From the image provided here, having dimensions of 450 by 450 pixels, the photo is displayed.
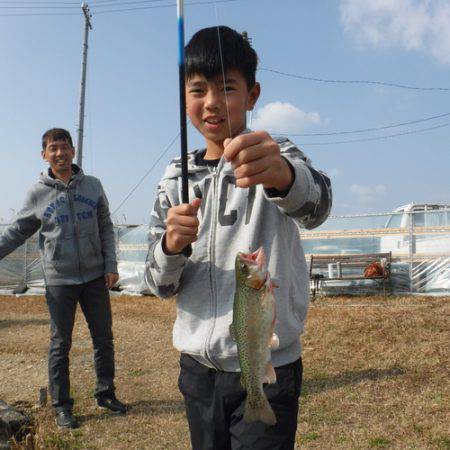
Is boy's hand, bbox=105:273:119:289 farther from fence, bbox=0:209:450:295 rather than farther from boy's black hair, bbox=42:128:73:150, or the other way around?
fence, bbox=0:209:450:295

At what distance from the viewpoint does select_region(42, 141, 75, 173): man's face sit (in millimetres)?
4891

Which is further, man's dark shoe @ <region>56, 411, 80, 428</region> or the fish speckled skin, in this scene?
man's dark shoe @ <region>56, 411, 80, 428</region>

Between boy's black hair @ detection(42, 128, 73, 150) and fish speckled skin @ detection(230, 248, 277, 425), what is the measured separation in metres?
3.75

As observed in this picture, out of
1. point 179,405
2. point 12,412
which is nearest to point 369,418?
point 179,405

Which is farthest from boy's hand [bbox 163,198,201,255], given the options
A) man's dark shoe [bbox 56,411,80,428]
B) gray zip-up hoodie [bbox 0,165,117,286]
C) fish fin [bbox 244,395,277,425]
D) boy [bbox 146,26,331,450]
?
man's dark shoe [bbox 56,411,80,428]

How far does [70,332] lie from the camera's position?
15.8 feet

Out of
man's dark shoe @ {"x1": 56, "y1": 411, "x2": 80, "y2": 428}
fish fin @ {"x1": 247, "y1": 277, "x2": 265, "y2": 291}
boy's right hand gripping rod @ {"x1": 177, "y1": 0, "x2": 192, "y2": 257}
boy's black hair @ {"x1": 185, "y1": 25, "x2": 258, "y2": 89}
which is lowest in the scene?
man's dark shoe @ {"x1": 56, "y1": 411, "x2": 80, "y2": 428}

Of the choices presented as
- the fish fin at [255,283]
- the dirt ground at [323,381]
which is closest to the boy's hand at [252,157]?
the fish fin at [255,283]

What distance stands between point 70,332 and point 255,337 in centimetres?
357

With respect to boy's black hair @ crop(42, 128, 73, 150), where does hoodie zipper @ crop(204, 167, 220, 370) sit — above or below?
below

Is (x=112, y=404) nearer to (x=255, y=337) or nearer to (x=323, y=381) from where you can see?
(x=323, y=381)

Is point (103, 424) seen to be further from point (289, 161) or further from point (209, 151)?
point (289, 161)

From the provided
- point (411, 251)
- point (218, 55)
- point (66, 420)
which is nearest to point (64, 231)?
point (66, 420)

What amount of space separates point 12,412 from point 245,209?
3.57 metres
